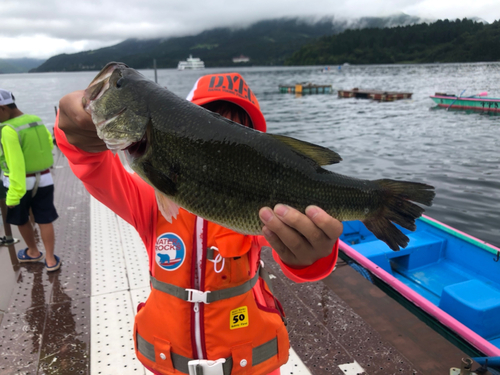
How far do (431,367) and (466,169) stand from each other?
14834 millimetres

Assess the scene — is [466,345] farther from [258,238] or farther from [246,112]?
[246,112]

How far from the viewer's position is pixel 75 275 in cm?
478

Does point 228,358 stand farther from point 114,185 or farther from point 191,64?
point 191,64

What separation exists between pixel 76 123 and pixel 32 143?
162 inches

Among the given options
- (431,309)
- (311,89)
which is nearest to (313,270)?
(431,309)

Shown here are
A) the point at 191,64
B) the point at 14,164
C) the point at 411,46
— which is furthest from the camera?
the point at 191,64

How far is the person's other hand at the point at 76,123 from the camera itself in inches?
58.5

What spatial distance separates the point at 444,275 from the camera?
628 cm

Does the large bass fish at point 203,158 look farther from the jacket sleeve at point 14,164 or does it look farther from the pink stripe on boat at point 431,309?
the jacket sleeve at point 14,164

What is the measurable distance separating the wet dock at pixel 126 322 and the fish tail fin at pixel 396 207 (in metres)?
1.96

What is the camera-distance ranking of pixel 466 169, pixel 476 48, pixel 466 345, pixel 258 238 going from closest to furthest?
pixel 258 238, pixel 466 345, pixel 466 169, pixel 476 48

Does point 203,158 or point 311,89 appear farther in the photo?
point 311,89

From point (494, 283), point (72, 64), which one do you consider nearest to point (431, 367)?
point (494, 283)

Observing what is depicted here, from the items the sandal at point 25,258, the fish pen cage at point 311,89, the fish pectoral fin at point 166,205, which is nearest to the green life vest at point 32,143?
the sandal at point 25,258
